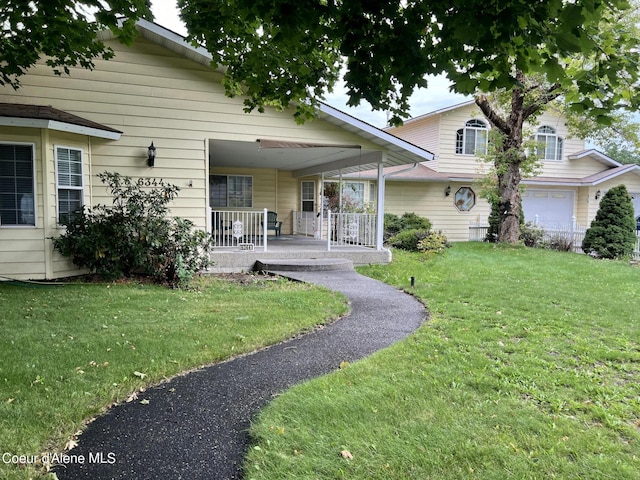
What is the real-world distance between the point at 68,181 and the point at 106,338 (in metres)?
4.92

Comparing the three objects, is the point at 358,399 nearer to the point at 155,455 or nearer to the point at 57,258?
the point at 155,455

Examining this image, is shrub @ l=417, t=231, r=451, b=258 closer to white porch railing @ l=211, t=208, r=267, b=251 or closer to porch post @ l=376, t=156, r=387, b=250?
porch post @ l=376, t=156, r=387, b=250

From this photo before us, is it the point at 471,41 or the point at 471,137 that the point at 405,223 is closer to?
the point at 471,137

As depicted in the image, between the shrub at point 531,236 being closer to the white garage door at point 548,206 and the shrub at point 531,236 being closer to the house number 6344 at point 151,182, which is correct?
the white garage door at point 548,206

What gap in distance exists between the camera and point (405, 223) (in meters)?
A: 17.0

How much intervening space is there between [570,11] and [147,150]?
8419 millimetres

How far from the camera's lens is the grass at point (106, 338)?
10.2ft

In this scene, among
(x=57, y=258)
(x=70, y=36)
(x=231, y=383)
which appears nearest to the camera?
(x=231, y=383)

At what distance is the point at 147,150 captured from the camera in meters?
9.09

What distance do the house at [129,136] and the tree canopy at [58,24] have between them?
1.42 metres

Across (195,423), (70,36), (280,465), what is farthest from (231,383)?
(70,36)

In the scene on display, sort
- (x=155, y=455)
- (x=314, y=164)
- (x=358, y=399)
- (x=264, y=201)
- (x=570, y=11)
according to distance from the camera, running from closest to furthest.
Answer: (x=570, y=11) → (x=155, y=455) → (x=358, y=399) → (x=314, y=164) → (x=264, y=201)

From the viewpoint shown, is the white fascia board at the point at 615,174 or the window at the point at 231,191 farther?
the white fascia board at the point at 615,174

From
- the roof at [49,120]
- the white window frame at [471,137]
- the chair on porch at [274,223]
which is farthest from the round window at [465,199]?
the roof at [49,120]
